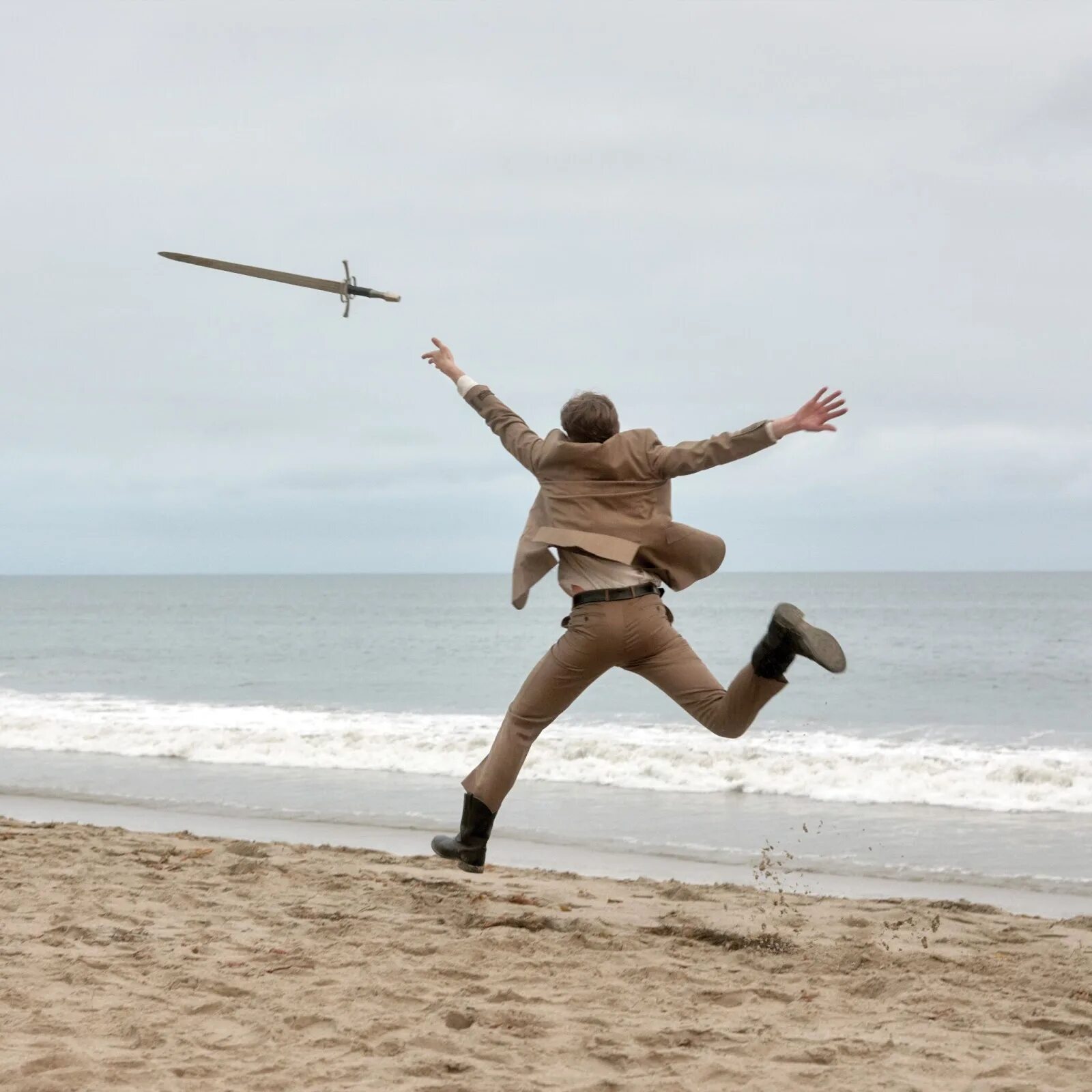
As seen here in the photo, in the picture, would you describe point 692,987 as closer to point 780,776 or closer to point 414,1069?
point 414,1069

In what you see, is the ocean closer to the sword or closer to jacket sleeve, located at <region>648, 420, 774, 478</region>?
jacket sleeve, located at <region>648, 420, 774, 478</region>

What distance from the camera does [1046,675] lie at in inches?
1189

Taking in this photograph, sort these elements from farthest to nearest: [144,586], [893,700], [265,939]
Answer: [144,586] → [893,700] → [265,939]

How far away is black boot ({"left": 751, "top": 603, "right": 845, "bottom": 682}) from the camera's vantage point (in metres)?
4.68

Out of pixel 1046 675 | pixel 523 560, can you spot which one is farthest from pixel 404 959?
pixel 1046 675

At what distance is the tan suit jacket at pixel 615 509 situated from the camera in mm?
5086

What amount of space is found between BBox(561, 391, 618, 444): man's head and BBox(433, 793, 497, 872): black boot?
1.74 m

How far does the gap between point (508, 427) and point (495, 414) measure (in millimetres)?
102

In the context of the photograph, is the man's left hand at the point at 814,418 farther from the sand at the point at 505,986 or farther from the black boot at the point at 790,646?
the sand at the point at 505,986

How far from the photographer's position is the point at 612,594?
5059 millimetres

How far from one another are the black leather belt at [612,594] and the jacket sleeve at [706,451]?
0.50 m

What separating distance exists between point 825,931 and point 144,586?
144 metres

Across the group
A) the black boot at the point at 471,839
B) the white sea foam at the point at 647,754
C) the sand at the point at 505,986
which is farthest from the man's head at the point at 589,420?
the white sea foam at the point at 647,754

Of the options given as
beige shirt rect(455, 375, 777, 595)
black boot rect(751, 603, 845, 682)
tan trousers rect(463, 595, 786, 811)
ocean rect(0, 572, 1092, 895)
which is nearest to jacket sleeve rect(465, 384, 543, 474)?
beige shirt rect(455, 375, 777, 595)
